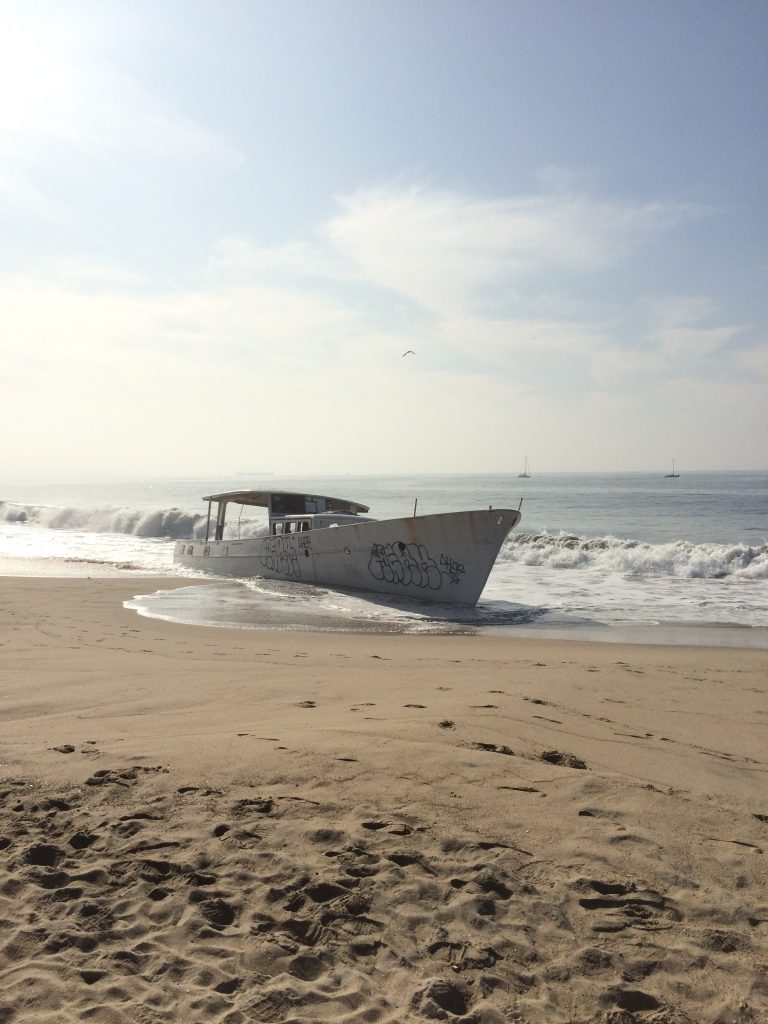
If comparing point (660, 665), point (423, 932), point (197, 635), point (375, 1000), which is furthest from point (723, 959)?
point (197, 635)

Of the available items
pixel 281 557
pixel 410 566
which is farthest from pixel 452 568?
pixel 281 557

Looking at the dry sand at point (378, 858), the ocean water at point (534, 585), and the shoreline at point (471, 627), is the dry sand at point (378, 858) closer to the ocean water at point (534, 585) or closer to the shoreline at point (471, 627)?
the shoreline at point (471, 627)

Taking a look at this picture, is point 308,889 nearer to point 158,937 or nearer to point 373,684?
point 158,937

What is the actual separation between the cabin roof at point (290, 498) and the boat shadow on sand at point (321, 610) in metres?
3.01

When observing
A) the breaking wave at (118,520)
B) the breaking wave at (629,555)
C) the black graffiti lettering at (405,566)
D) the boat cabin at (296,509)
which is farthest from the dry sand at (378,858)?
the breaking wave at (118,520)

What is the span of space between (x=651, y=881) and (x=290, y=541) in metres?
14.2

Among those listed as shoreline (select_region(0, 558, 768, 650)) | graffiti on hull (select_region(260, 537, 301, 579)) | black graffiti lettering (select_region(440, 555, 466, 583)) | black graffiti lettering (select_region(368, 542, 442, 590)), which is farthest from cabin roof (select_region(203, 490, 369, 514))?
shoreline (select_region(0, 558, 768, 650))

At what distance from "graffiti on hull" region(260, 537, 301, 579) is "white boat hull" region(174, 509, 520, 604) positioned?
0.08ft

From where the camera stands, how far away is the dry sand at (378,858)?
253 cm

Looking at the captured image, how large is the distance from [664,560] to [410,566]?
912cm

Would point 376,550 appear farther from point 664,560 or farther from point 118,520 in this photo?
point 118,520

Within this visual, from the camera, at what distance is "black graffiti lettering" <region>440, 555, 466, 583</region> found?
563 inches

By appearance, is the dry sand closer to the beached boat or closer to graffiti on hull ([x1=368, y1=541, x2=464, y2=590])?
the beached boat

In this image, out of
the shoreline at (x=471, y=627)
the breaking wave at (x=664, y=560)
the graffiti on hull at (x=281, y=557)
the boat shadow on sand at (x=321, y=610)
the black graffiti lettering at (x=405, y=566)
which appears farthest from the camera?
the breaking wave at (x=664, y=560)
